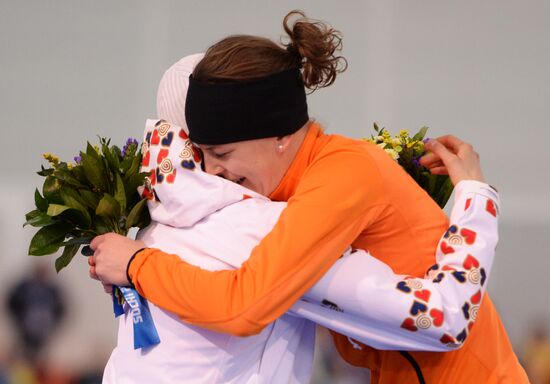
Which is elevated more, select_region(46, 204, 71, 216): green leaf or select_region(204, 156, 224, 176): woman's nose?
select_region(204, 156, 224, 176): woman's nose

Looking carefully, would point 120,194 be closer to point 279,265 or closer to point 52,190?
point 52,190

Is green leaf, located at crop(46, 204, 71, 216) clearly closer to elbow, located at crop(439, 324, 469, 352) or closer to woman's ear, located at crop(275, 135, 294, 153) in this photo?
woman's ear, located at crop(275, 135, 294, 153)

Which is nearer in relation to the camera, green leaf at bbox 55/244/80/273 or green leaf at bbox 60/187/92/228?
green leaf at bbox 60/187/92/228

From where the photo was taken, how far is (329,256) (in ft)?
5.68

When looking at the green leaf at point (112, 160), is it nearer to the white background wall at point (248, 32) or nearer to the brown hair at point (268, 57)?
the brown hair at point (268, 57)

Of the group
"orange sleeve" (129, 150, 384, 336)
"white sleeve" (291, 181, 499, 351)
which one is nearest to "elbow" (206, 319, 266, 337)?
"orange sleeve" (129, 150, 384, 336)

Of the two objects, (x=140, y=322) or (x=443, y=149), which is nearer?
(x=140, y=322)

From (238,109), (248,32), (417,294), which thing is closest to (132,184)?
(238,109)

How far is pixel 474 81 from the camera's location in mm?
5152

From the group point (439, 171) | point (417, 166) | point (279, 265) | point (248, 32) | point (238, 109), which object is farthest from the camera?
point (248, 32)

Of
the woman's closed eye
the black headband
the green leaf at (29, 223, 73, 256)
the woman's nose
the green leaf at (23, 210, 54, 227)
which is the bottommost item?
the green leaf at (29, 223, 73, 256)

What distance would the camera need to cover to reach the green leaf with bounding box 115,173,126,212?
191 cm

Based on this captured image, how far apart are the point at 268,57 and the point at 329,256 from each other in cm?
44

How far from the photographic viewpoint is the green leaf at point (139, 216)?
1.92 m
